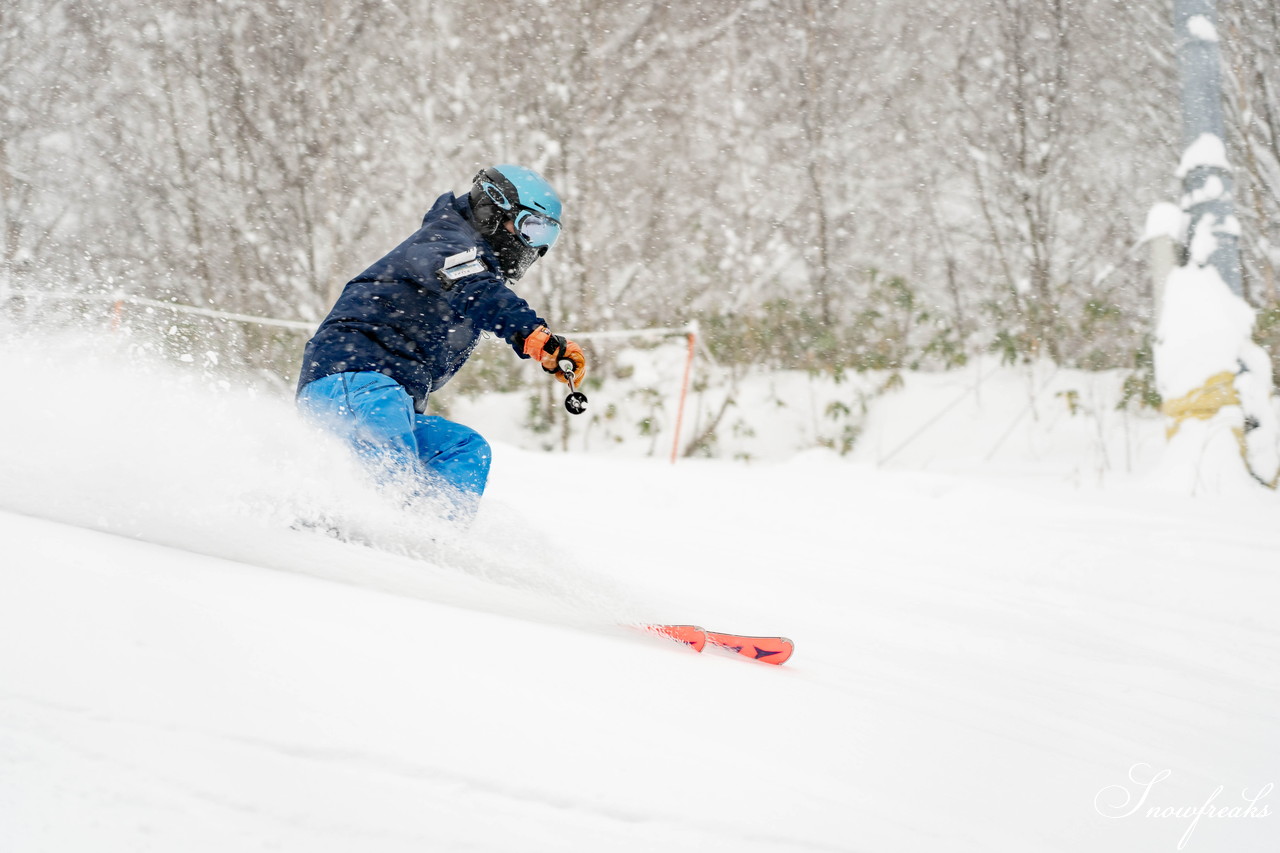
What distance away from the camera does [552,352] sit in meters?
2.76

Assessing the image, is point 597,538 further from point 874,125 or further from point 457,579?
point 874,125

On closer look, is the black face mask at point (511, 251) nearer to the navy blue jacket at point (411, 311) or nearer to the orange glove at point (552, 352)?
the navy blue jacket at point (411, 311)

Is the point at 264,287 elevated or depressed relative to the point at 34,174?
depressed

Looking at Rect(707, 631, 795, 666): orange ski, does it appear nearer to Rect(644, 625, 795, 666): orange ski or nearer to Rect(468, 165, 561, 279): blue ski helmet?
Rect(644, 625, 795, 666): orange ski

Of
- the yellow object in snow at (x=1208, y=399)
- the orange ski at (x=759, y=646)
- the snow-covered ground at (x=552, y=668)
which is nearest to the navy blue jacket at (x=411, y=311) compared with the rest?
the snow-covered ground at (x=552, y=668)

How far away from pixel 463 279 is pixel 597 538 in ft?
6.70

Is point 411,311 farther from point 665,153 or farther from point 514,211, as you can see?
point 665,153

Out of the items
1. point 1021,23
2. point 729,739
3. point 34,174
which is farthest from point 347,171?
point 729,739

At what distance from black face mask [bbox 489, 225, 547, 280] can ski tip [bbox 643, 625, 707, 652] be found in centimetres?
131

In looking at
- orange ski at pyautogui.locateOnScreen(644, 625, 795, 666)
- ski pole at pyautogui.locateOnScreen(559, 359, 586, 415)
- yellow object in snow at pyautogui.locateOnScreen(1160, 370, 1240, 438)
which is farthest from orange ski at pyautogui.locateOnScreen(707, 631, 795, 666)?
yellow object in snow at pyautogui.locateOnScreen(1160, 370, 1240, 438)

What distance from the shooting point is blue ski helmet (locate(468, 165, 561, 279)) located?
309cm

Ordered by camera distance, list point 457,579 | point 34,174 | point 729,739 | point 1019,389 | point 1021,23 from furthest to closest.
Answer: point 34,174 → point 1021,23 → point 1019,389 → point 457,579 → point 729,739

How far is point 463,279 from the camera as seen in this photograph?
9.36ft

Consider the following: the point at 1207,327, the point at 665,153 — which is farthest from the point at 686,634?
the point at 665,153
